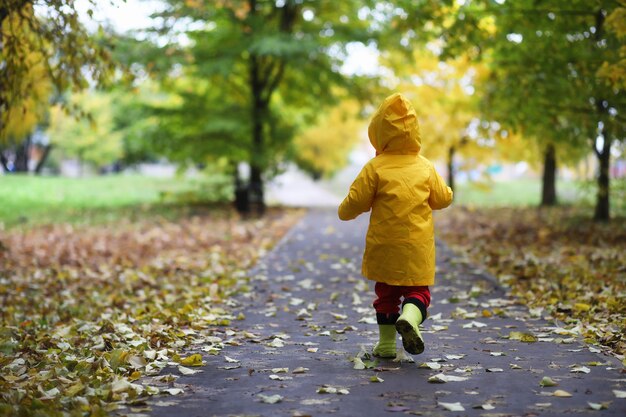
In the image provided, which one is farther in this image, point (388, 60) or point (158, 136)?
point (388, 60)

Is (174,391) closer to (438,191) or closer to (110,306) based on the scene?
(438,191)

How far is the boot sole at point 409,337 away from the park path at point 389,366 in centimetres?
17

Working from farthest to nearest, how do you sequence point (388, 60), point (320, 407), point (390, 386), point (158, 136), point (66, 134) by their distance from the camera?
point (66, 134), point (388, 60), point (158, 136), point (390, 386), point (320, 407)

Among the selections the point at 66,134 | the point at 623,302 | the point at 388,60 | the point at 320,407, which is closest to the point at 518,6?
the point at 623,302

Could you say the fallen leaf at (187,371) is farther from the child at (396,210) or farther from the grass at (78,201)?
the grass at (78,201)

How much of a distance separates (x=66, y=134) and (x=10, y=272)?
38.5 meters

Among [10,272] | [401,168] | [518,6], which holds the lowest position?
[10,272]

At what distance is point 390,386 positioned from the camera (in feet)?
14.9

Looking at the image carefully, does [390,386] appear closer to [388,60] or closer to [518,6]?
[518,6]

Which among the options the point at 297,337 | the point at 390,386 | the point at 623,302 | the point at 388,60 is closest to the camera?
the point at 390,386

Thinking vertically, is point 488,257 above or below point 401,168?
below

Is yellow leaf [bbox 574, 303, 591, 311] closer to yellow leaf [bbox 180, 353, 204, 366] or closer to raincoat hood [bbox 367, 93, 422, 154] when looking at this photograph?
raincoat hood [bbox 367, 93, 422, 154]

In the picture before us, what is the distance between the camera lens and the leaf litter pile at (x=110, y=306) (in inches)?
177

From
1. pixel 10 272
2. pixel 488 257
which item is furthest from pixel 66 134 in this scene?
pixel 488 257
